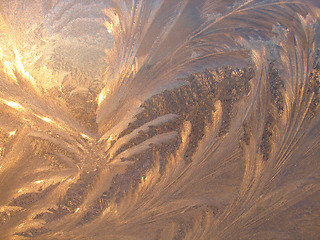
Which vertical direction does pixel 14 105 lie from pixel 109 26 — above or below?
below

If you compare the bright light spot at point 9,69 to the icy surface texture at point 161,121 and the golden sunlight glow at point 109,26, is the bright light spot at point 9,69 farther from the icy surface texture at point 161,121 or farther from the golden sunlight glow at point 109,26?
the golden sunlight glow at point 109,26

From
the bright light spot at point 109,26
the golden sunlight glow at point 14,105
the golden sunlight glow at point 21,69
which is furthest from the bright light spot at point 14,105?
the bright light spot at point 109,26

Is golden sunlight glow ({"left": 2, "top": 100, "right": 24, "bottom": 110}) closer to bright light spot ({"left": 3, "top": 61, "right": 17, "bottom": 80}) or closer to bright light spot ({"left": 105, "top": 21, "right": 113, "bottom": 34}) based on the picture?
bright light spot ({"left": 3, "top": 61, "right": 17, "bottom": 80})

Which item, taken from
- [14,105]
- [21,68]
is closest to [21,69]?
[21,68]

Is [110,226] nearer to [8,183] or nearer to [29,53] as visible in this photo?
[8,183]

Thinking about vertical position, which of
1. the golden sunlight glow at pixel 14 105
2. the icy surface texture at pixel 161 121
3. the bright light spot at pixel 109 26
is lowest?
the icy surface texture at pixel 161 121

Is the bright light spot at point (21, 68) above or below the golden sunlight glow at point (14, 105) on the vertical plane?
above

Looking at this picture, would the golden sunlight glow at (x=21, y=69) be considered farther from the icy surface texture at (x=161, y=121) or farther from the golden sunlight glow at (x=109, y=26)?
the golden sunlight glow at (x=109, y=26)

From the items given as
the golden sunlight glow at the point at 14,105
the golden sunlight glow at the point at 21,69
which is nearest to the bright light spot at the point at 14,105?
the golden sunlight glow at the point at 14,105

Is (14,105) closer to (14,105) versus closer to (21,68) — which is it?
(14,105)
